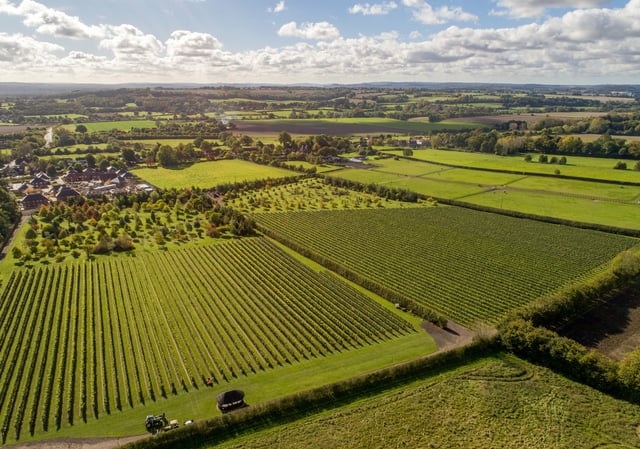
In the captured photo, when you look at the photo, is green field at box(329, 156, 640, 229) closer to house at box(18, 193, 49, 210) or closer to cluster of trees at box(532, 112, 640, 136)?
cluster of trees at box(532, 112, 640, 136)

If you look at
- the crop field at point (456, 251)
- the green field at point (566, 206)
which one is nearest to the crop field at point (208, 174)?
the crop field at point (456, 251)

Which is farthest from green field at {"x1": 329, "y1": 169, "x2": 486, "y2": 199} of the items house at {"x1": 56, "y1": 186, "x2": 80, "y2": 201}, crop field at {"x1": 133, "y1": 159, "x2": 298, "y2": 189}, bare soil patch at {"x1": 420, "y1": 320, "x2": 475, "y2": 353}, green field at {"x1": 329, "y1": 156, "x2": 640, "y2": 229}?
house at {"x1": 56, "y1": 186, "x2": 80, "y2": 201}

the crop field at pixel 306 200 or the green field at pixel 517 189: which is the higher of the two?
the green field at pixel 517 189

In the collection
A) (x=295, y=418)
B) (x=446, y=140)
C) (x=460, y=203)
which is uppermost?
(x=446, y=140)

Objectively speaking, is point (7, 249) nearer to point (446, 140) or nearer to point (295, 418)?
point (295, 418)

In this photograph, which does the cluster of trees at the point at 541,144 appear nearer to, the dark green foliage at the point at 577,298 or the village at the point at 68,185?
the dark green foliage at the point at 577,298

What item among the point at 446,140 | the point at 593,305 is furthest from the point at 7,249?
the point at 446,140
